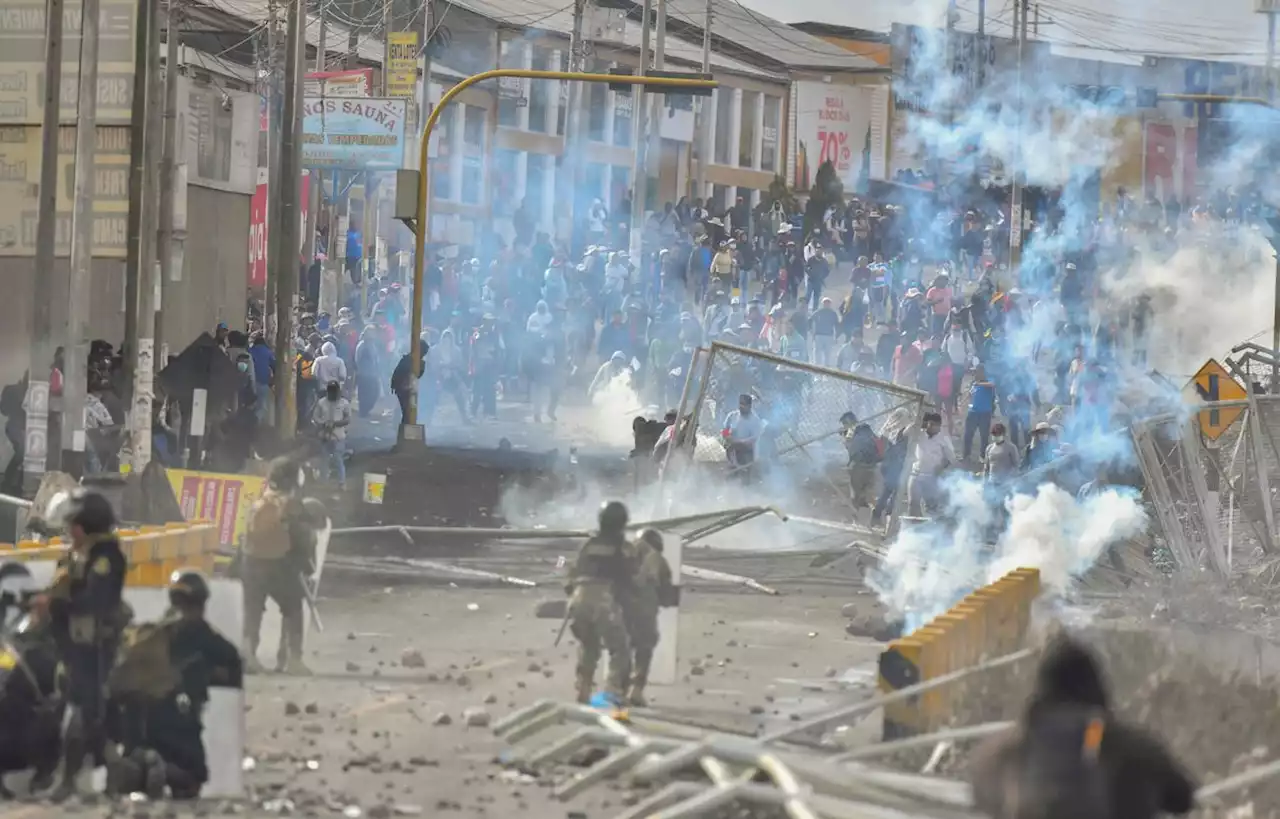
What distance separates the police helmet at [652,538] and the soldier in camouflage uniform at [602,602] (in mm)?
371

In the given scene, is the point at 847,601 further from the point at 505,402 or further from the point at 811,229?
the point at 811,229

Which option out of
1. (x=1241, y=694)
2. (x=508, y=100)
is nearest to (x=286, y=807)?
(x=1241, y=694)

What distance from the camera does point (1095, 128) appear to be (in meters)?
36.3

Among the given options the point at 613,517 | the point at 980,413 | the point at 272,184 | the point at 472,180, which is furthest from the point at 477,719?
the point at 472,180

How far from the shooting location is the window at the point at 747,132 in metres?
66.8

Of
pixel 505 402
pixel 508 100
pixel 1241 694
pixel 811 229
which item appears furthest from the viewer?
pixel 508 100

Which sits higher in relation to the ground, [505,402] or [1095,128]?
[1095,128]

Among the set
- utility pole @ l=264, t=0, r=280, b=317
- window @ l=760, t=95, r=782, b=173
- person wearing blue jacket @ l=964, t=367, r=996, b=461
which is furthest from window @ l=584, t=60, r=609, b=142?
person wearing blue jacket @ l=964, t=367, r=996, b=461

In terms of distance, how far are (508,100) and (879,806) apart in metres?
50.0

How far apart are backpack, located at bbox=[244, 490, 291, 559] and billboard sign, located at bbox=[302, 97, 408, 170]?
18178 millimetres

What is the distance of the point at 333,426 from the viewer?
25.1m

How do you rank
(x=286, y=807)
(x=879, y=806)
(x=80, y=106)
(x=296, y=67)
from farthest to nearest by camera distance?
(x=296, y=67), (x=80, y=106), (x=286, y=807), (x=879, y=806)

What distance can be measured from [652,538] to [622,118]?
5032 cm

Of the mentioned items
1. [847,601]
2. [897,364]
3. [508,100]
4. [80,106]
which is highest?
[508,100]
